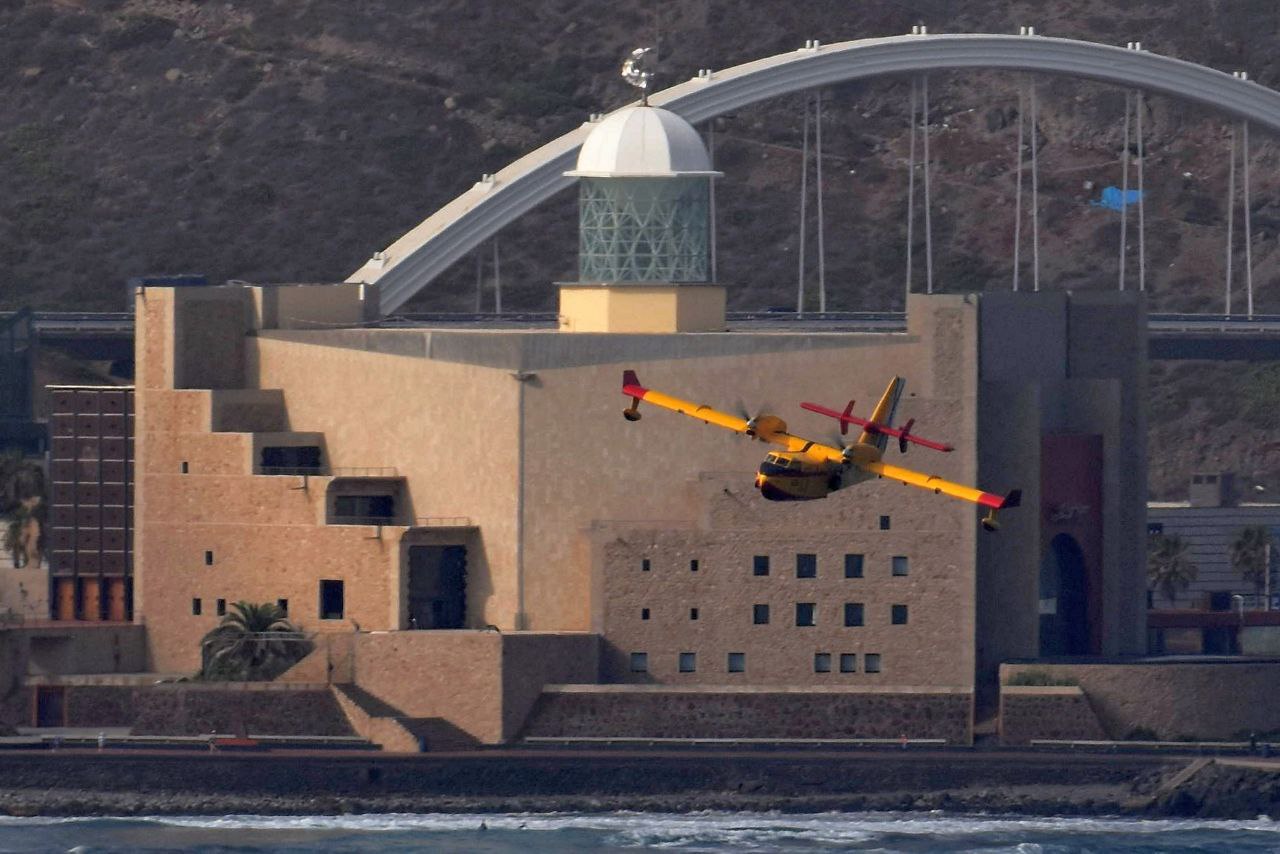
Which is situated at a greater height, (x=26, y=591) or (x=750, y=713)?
(x=26, y=591)

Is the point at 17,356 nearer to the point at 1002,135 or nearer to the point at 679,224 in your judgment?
the point at 679,224

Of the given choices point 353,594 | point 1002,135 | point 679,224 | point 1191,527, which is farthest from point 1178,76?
point 1002,135

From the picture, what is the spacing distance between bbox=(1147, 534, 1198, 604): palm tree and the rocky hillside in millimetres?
46311

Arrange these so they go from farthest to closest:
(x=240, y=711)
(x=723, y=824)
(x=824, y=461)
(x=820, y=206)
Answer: (x=820, y=206) → (x=240, y=711) → (x=723, y=824) → (x=824, y=461)

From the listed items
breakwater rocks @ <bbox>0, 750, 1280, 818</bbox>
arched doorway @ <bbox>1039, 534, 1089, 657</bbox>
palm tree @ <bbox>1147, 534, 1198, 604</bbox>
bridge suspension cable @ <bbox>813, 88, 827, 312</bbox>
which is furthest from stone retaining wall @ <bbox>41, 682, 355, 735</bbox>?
bridge suspension cable @ <bbox>813, 88, 827, 312</bbox>

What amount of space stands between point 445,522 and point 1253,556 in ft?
78.7

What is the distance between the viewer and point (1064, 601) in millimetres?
98000

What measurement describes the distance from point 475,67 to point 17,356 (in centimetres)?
6638

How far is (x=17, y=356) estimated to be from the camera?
120938mm

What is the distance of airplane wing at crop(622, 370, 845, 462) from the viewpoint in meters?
81.5

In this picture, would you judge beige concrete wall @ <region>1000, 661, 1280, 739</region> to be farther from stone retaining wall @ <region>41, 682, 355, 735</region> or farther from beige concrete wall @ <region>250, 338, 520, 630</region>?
stone retaining wall @ <region>41, 682, 355, 735</region>

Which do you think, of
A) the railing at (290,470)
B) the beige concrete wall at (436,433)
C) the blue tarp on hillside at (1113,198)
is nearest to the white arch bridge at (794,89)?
the beige concrete wall at (436,433)

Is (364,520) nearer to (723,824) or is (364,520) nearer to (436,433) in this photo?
(436,433)

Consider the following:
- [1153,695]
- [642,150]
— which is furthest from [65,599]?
[1153,695]
